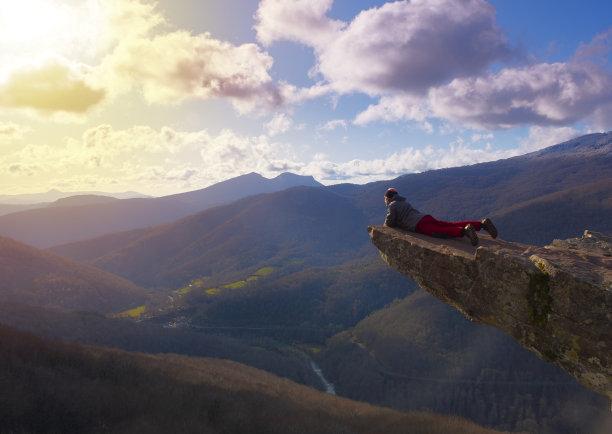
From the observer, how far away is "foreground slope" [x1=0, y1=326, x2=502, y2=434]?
23.5 m

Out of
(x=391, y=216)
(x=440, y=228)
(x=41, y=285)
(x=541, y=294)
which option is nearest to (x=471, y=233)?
(x=440, y=228)

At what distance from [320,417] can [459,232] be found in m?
35.6

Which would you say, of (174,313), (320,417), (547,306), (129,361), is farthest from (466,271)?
(174,313)

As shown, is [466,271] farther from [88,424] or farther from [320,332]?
[320,332]

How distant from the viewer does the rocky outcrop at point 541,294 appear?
360 inches

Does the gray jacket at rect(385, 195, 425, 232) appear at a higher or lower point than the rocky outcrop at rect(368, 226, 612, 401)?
higher

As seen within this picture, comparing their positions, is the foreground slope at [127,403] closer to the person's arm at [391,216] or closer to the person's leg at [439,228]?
the person's arm at [391,216]

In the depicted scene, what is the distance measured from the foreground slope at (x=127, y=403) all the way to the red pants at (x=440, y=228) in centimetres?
2424

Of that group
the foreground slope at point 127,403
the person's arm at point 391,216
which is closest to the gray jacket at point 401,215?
the person's arm at point 391,216

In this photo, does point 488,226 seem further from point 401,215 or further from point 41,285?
point 41,285

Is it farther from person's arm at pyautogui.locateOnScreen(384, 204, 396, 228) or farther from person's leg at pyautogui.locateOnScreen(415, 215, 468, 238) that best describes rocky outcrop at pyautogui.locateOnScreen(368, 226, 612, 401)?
person's arm at pyautogui.locateOnScreen(384, 204, 396, 228)

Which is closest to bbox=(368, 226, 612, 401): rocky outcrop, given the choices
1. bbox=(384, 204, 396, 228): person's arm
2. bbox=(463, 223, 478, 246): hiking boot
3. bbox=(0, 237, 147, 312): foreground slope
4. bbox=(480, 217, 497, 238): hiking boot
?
bbox=(463, 223, 478, 246): hiking boot

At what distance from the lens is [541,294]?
33.4ft

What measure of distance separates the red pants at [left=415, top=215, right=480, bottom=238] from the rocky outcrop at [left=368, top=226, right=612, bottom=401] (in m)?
0.87
